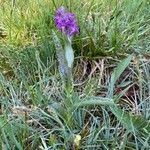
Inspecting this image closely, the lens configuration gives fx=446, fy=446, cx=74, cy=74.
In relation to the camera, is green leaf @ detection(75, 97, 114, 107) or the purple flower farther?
the purple flower

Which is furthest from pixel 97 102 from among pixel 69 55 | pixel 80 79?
pixel 80 79

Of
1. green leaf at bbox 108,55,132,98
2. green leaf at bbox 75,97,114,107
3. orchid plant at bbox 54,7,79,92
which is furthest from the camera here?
green leaf at bbox 108,55,132,98

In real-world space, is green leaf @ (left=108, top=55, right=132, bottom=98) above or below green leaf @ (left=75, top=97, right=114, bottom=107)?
above

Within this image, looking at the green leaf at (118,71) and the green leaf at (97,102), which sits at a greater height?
the green leaf at (118,71)

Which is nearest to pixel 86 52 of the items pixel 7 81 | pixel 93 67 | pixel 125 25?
pixel 93 67

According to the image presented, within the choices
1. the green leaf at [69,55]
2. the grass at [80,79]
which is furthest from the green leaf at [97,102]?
the green leaf at [69,55]

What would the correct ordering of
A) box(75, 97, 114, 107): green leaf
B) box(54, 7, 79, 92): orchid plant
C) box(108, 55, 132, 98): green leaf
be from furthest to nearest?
box(108, 55, 132, 98): green leaf
box(54, 7, 79, 92): orchid plant
box(75, 97, 114, 107): green leaf

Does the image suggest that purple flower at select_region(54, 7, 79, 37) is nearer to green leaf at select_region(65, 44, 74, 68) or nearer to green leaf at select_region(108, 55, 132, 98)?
green leaf at select_region(65, 44, 74, 68)

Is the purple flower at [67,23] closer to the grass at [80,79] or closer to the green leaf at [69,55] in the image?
the green leaf at [69,55]

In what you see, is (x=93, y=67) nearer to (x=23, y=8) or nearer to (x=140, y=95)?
(x=140, y=95)

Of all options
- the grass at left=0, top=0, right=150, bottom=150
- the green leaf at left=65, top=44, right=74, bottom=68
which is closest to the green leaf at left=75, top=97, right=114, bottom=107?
the grass at left=0, top=0, right=150, bottom=150
